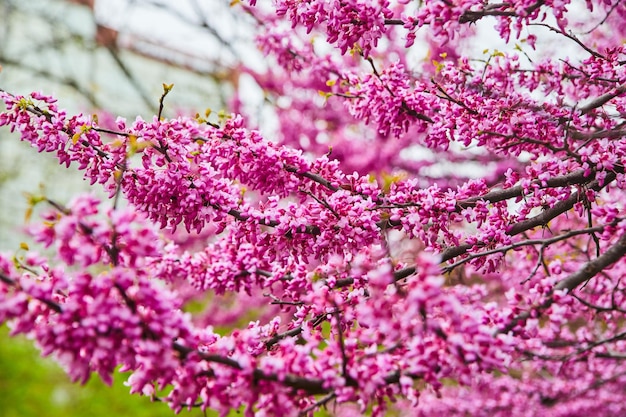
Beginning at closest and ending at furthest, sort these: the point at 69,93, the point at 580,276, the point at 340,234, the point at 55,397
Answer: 1. the point at 580,276
2. the point at 340,234
3. the point at 55,397
4. the point at 69,93

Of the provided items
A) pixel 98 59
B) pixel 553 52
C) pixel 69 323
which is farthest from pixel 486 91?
pixel 98 59

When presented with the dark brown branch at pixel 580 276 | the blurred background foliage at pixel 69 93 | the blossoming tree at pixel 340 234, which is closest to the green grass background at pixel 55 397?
the blurred background foliage at pixel 69 93

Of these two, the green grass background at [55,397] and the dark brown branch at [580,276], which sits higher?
the green grass background at [55,397]

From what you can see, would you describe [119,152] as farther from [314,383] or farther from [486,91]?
[486,91]

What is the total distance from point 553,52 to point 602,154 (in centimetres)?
445

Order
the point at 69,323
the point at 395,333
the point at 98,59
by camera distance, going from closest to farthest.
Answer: the point at 69,323 → the point at 395,333 → the point at 98,59

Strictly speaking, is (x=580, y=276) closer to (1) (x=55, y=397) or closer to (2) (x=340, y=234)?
(2) (x=340, y=234)

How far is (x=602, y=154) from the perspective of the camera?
2.17 meters

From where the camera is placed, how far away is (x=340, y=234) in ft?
7.69

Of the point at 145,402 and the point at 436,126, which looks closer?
the point at 436,126

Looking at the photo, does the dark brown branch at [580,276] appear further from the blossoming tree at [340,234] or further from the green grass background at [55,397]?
the green grass background at [55,397]

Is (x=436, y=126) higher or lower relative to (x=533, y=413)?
higher

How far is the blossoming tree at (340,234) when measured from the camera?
148cm

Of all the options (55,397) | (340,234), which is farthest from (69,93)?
(340,234)
